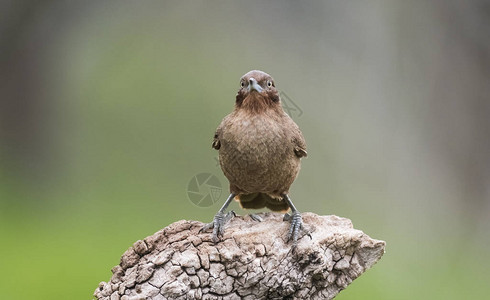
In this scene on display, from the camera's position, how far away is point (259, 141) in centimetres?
364

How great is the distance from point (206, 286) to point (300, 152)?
1087 mm

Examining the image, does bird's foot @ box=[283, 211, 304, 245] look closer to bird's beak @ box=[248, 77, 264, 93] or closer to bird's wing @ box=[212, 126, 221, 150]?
bird's wing @ box=[212, 126, 221, 150]

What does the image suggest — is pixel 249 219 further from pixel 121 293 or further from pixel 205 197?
pixel 121 293

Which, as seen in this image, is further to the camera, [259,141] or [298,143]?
[298,143]

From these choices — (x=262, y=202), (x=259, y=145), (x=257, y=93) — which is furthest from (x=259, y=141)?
(x=262, y=202)

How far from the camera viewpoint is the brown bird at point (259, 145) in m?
3.64

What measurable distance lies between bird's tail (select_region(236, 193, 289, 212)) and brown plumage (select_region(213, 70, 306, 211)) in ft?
0.86

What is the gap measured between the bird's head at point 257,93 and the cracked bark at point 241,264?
791 millimetres

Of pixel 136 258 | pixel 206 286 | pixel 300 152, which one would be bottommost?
pixel 206 286

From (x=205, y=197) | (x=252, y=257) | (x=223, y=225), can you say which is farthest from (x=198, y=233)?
(x=205, y=197)

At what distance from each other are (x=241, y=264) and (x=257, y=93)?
1066 mm

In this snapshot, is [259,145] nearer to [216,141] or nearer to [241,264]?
[216,141]

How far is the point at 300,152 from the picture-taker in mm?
3838

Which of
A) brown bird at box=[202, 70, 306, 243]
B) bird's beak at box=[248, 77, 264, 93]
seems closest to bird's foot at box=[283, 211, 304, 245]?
brown bird at box=[202, 70, 306, 243]
